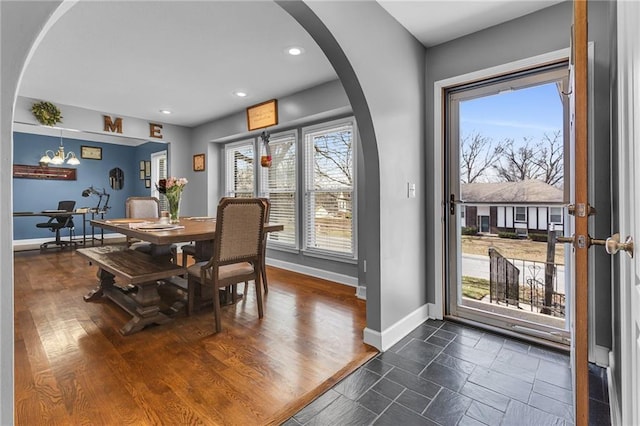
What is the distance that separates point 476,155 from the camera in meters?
2.67

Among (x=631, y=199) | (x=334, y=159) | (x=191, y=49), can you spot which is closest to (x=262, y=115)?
(x=334, y=159)

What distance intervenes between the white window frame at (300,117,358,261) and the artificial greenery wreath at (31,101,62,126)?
3592 mm

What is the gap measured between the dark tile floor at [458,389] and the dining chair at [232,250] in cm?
125

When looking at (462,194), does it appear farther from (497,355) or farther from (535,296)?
(497,355)

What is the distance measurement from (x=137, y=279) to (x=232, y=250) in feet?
2.41

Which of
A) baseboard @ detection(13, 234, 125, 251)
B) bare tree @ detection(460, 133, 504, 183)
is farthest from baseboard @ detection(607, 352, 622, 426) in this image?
baseboard @ detection(13, 234, 125, 251)

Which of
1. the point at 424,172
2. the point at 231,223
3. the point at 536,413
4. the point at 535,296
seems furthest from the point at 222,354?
the point at 535,296

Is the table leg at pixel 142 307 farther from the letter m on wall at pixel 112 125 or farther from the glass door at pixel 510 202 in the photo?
the letter m on wall at pixel 112 125

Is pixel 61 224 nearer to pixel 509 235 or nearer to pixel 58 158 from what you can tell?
pixel 58 158

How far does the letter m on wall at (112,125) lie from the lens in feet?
16.4

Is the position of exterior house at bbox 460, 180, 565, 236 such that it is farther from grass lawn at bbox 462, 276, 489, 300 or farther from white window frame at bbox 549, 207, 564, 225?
grass lawn at bbox 462, 276, 489, 300

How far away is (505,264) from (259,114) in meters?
3.74

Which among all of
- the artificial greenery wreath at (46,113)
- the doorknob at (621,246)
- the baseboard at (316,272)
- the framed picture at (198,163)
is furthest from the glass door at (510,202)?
the artificial greenery wreath at (46,113)

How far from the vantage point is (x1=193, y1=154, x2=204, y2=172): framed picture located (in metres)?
5.86
